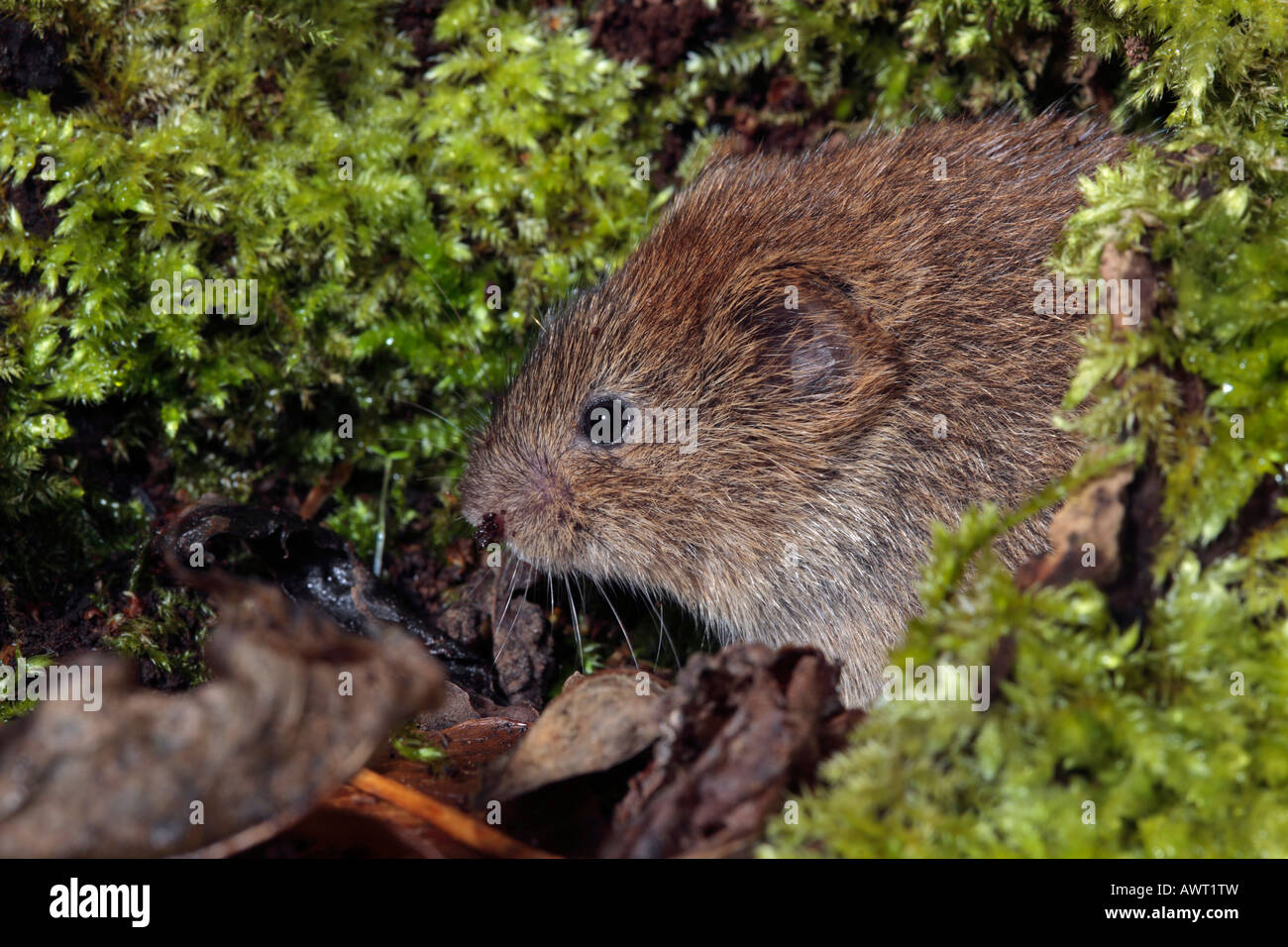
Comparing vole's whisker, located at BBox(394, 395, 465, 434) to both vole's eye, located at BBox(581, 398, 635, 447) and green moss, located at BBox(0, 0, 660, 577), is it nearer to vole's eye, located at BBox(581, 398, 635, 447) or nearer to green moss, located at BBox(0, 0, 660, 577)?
green moss, located at BBox(0, 0, 660, 577)

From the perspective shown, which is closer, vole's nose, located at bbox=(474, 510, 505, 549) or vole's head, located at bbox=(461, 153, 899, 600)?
vole's head, located at bbox=(461, 153, 899, 600)

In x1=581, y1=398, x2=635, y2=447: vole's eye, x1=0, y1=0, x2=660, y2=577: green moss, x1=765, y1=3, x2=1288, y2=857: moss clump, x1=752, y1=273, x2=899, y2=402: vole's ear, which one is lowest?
x1=765, y1=3, x2=1288, y2=857: moss clump

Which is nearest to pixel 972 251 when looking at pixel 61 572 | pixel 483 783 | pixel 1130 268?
pixel 1130 268

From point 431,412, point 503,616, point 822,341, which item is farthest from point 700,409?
point 431,412

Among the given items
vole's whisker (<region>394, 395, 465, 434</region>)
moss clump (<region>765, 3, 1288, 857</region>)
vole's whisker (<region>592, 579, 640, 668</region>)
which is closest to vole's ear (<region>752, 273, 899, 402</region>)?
moss clump (<region>765, 3, 1288, 857</region>)

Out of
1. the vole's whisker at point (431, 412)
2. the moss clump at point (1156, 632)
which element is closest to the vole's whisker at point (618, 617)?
the vole's whisker at point (431, 412)

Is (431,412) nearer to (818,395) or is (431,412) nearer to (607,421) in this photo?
(607,421)

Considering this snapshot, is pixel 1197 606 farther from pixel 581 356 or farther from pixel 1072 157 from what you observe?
pixel 581 356
